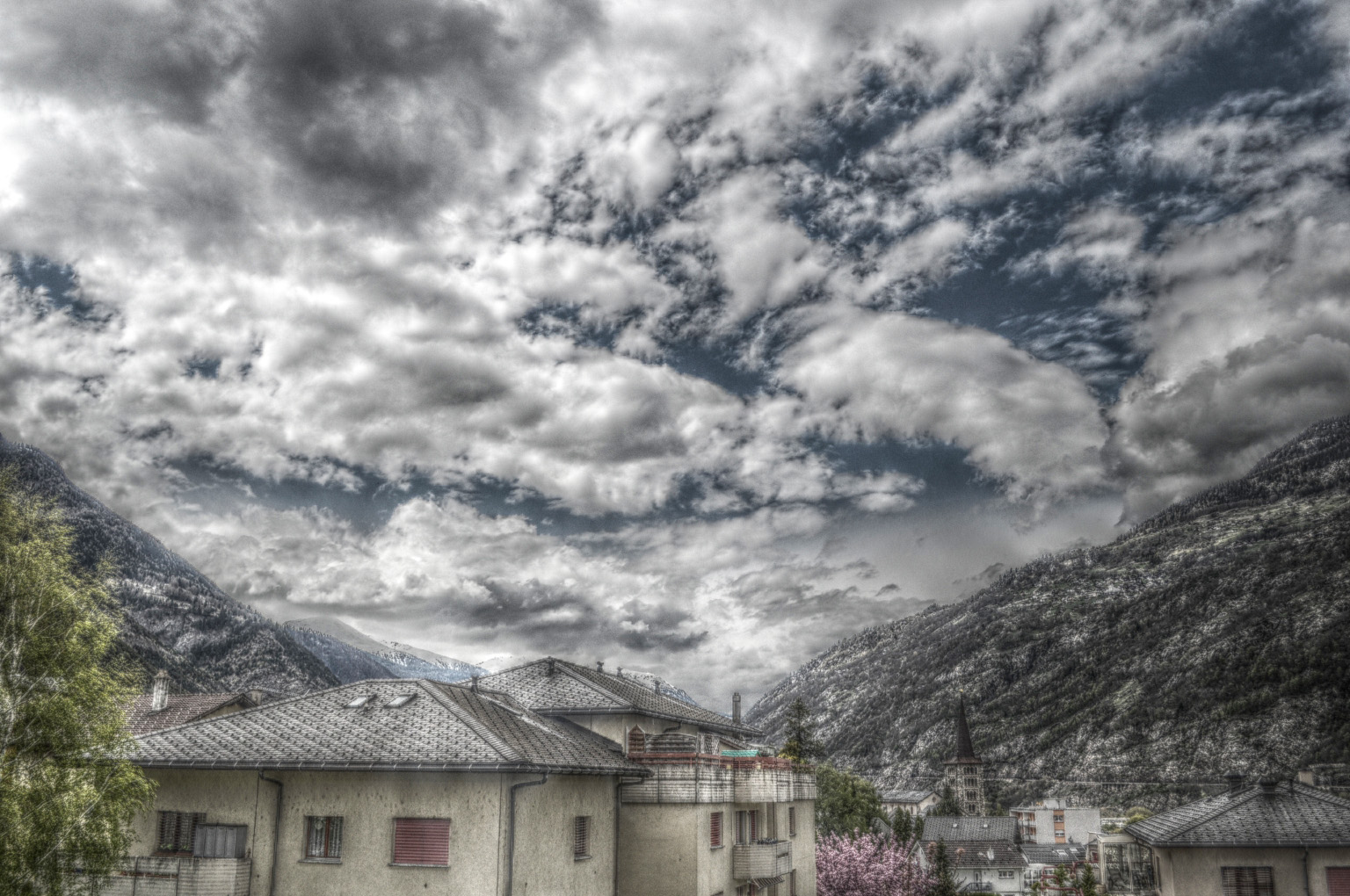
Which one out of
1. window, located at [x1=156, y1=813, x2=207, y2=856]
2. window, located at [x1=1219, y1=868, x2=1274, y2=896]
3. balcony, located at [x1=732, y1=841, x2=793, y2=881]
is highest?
window, located at [x1=156, y1=813, x2=207, y2=856]

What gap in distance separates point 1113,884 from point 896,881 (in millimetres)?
12195

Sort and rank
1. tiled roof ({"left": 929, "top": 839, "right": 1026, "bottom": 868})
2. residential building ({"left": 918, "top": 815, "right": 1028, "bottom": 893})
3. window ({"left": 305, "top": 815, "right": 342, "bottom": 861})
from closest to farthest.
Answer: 1. window ({"left": 305, "top": 815, "right": 342, "bottom": 861})
2. residential building ({"left": 918, "top": 815, "right": 1028, "bottom": 893})
3. tiled roof ({"left": 929, "top": 839, "right": 1026, "bottom": 868})

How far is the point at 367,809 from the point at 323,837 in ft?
5.17

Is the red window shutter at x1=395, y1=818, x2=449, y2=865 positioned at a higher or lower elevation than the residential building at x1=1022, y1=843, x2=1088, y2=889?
higher

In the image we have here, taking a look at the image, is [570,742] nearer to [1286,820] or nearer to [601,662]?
[601,662]

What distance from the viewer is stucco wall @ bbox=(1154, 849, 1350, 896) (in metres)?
39.2

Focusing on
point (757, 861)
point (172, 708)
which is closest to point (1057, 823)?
point (172, 708)

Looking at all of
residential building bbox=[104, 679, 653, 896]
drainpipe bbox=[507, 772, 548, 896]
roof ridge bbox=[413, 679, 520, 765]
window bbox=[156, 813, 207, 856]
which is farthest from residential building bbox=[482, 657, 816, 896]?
window bbox=[156, 813, 207, 856]

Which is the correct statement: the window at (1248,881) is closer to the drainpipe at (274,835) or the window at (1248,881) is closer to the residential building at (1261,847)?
the residential building at (1261,847)

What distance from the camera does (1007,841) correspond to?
476 feet

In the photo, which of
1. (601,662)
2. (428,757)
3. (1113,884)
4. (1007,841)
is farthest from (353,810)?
(1007,841)

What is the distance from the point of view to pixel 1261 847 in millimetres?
39969

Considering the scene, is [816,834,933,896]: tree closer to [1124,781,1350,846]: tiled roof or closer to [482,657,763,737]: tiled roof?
[1124,781,1350,846]: tiled roof

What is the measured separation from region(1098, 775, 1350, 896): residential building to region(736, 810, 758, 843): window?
61.1 feet
